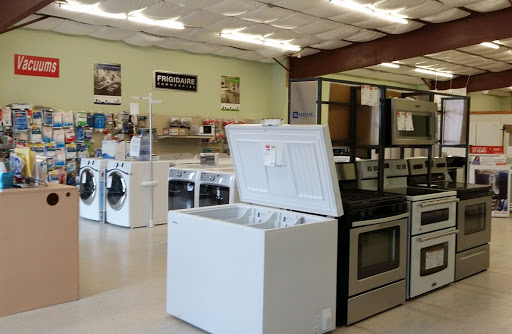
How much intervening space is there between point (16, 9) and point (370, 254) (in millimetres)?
5834

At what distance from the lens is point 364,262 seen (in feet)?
12.6

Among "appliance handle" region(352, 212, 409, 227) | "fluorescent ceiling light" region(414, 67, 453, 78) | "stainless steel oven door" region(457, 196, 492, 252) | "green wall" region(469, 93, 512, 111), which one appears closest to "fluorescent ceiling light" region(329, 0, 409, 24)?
"stainless steel oven door" region(457, 196, 492, 252)

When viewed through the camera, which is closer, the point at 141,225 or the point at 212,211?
the point at 212,211

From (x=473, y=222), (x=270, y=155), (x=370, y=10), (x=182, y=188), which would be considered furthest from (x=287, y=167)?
(x=370, y=10)

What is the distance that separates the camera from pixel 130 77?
10.4 m

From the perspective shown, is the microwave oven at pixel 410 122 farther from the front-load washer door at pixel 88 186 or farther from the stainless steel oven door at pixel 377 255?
the front-load washer door at pixel 88 186

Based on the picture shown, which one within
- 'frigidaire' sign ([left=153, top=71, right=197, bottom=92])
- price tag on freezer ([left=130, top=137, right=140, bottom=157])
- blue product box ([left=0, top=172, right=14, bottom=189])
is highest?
'frigidaire' sign ([left=153, top=71, right=197, bottom=92])

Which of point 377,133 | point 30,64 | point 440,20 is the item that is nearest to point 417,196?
point 377,133

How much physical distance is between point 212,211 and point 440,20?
730cm

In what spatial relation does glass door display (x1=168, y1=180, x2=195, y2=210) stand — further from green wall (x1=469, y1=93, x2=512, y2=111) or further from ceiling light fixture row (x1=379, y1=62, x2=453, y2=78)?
green wall (x1=469, y1=93, x2=512, y2=111)

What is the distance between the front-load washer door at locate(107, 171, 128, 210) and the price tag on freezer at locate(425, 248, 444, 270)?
4.60 m

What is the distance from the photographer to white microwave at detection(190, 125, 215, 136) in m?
11.0

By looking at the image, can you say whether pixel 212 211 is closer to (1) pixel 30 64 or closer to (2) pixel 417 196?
(2) pixel 417 196

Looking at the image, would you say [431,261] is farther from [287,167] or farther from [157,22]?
[157,22]
